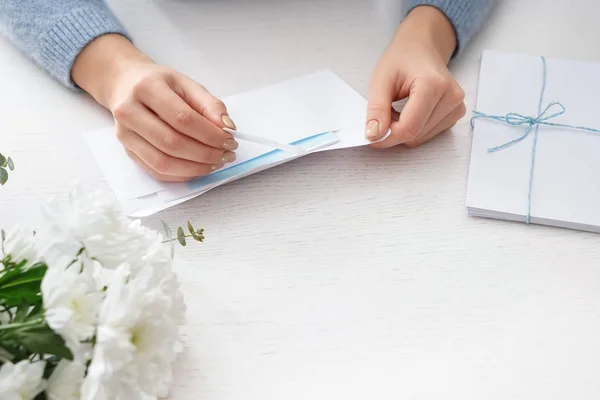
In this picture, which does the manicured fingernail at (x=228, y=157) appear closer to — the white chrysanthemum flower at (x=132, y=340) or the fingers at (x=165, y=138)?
the fingers at (x=165, y=138)

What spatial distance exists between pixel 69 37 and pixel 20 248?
50 cm

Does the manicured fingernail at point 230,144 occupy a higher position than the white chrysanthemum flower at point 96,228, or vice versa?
the white chrysanthemum flower at point 96,228

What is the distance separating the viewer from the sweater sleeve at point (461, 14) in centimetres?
87

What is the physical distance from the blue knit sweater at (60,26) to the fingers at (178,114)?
0.50ft

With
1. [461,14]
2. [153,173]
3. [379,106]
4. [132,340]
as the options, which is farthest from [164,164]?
[461,14]

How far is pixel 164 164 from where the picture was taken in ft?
2.26

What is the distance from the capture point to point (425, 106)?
73 cm

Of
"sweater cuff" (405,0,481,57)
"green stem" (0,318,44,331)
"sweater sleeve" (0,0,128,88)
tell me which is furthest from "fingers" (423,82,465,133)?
"green stem" (0,318,44,331)

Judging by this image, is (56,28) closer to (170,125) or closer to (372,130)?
(170,125)

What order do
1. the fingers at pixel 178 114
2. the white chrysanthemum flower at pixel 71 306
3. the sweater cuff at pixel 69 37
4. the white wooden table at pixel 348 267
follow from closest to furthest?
1. the white chrysanthemum flower at pixel 71 306
2. the white wooden table at pixel 348 267
3. the fingers at pixel 178 114
4. the sweater cuff at pixel 69 37

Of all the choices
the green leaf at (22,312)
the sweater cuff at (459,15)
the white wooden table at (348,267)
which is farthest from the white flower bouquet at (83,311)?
the sweater cuff at (459,15)

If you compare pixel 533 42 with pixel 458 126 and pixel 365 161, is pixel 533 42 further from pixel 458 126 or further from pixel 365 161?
pixel 365 161

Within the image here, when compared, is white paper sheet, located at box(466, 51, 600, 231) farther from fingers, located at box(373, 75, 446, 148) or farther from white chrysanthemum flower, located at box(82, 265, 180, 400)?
white chrysanthemum flower, located at box(82, 265, 180, 400)

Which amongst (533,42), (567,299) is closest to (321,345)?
(567,299)
